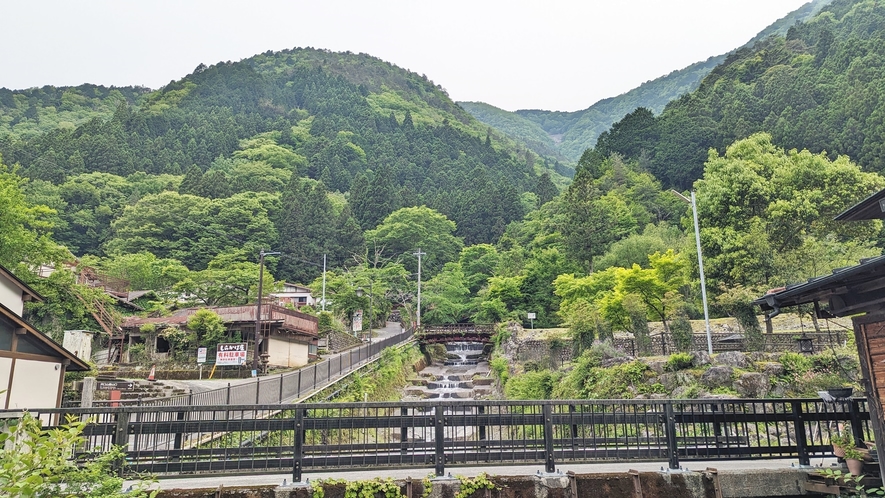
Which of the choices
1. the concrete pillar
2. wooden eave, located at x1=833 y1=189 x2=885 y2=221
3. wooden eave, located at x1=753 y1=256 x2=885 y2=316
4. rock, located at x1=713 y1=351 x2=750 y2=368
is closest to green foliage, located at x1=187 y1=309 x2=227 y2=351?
the concrete pillar

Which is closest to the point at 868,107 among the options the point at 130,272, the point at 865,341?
the point at 865,341

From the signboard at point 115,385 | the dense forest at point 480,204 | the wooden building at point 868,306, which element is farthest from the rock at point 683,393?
the signboard at point 115,385

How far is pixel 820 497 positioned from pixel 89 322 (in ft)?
112

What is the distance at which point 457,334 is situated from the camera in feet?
141

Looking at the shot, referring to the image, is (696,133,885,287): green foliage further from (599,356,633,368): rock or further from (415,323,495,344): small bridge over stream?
(415,323,495,344): small bridge over stream

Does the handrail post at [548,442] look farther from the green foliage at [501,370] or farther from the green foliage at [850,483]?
the green foliage at [501,370]

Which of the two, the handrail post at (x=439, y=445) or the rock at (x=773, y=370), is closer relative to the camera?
the handrail post at (x=439, y=445)

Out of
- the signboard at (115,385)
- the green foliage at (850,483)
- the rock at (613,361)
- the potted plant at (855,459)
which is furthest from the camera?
the signboard at (115,385)

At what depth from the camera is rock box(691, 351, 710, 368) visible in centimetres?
1888

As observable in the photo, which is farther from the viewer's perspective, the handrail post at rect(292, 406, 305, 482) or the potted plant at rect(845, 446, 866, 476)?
the potted plant at rect(845, 446, 866, 476)

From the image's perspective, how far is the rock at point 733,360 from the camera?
1817 cm

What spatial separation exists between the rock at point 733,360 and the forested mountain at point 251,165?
171 feet

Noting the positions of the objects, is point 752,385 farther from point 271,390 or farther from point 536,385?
point 271,390

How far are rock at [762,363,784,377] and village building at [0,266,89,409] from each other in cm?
2109
